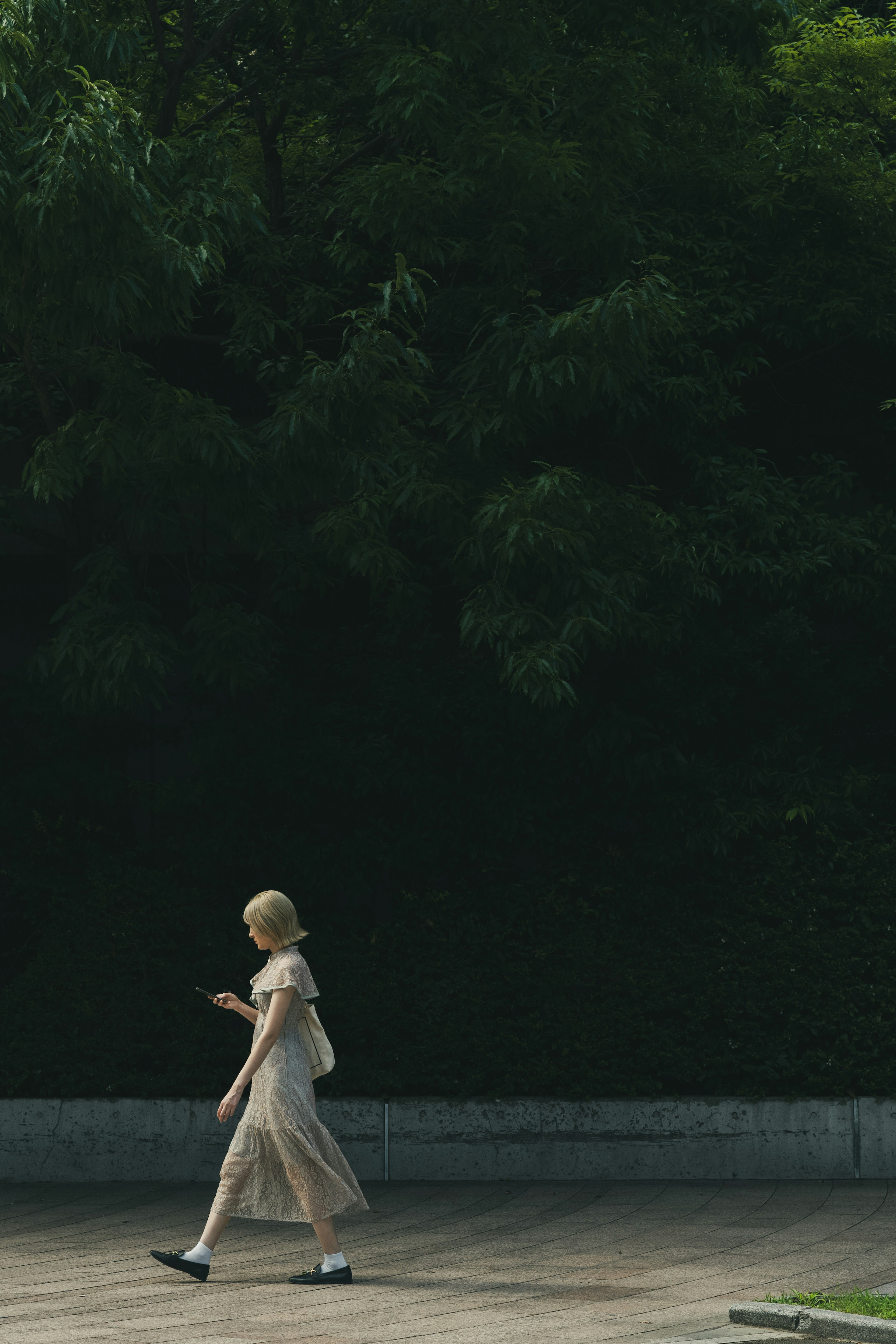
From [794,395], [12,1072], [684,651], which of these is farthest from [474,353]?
[12,1072]

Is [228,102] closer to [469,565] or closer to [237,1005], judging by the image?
[469,565]

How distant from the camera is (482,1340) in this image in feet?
18.8

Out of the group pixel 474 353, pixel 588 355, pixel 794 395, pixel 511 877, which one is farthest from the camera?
pixel 794 395

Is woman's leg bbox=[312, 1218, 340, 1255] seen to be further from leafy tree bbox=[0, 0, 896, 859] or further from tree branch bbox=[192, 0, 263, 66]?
tree branch bbox=[192, 0, 263, 66]

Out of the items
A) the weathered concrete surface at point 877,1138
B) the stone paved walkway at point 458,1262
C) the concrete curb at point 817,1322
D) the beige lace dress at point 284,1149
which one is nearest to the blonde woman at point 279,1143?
the beige lace dress at point 284,1149

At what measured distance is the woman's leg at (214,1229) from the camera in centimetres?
664

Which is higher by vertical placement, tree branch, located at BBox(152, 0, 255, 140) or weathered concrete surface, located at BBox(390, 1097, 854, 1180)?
tree branch, located at BBox(152, 0, 255, 140)

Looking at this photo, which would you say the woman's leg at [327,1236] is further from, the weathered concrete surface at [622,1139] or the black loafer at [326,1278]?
the weathered concrete surface at [622,1139]

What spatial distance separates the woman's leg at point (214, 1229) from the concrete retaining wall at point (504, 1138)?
292 cm

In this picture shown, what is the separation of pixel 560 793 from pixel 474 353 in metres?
3.30

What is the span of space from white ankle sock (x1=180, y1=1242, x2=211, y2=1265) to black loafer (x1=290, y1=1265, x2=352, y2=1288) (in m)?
0.41

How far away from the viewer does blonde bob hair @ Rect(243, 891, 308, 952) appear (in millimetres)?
6734

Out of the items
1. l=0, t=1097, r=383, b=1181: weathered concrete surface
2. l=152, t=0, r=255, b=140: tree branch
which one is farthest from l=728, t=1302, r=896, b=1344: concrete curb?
l=152, t=0, r=255, b=140: tree branch

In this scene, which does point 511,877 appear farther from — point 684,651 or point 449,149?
point 449,149
